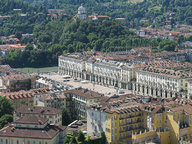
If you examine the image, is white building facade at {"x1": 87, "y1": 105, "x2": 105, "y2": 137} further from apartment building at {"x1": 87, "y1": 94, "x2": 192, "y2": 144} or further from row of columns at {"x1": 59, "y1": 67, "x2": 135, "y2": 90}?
row of columns at {"x1": 59, "y1": 67, "x2": 135, "y2": 90}

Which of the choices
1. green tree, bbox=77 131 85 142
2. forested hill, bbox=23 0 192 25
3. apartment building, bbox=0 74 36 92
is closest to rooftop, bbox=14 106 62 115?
green tree, bbox=77 131 85 142

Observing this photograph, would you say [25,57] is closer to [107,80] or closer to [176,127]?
[107,80]

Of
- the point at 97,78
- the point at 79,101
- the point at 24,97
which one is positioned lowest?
the point at 97,78

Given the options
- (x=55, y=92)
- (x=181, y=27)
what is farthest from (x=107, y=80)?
(x=181, y=27)

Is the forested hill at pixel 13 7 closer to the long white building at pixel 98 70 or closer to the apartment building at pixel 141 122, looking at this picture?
the long white building at pixel 98 70

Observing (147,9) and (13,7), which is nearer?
(13,7)

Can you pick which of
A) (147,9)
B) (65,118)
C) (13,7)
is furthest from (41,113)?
(147,9)

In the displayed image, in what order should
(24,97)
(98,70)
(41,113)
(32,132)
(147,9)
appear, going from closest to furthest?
(32,132)
(41,113)
(24,97)
(98,70)
(147,9)

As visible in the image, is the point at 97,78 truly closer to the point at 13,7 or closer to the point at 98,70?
the point at 98,70
